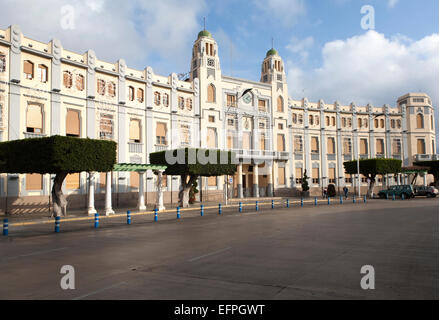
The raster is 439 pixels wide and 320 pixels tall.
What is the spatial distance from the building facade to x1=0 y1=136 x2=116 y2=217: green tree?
Result: 18.0 ft

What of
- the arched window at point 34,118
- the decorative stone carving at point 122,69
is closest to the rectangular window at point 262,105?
the decorative stone carving at point 122,69

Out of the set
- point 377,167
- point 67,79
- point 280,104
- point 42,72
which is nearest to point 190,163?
point 67,79

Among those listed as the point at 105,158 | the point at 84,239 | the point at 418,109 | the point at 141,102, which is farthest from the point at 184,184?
the point at 418,109

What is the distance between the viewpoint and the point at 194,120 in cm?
4328

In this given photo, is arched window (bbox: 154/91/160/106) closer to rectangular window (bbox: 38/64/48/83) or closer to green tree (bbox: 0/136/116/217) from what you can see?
A: rectangular window (bbox: 38/64/48/83)

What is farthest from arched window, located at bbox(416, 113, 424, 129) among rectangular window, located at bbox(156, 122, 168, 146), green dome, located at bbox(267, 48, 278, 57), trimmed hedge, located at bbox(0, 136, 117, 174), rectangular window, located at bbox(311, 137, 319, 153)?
trimmed hedge, located at bbox(0, 136, 117, 174)

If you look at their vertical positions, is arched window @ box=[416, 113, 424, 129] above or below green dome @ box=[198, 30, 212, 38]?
below

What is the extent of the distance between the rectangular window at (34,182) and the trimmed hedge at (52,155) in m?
5.18

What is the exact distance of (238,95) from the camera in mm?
47781

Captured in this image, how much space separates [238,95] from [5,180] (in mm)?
29946

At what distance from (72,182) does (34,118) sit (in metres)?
6.25

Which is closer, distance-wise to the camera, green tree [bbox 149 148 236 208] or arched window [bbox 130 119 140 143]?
green tree [bbox 149 148 236 208]

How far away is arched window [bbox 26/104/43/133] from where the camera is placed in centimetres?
2886

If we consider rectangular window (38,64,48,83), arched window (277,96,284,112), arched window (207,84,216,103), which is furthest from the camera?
arched window (277,96,284,112)
